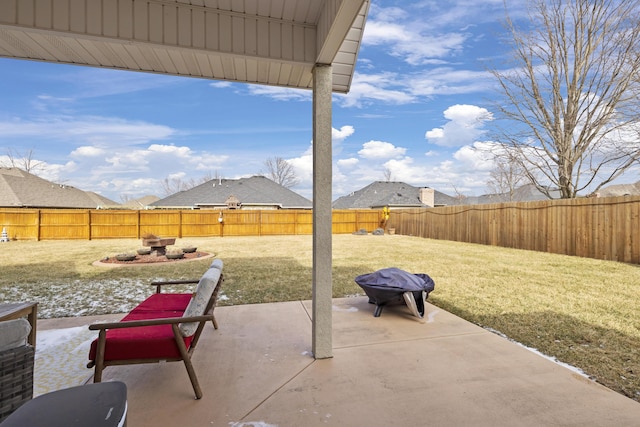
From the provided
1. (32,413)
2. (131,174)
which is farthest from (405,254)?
(131,174)

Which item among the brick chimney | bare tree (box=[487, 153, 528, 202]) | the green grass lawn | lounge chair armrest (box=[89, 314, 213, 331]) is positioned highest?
bare tree (box=[487, 153, 528, 202])

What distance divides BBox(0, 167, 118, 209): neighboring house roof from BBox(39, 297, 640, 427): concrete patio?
2680 cm

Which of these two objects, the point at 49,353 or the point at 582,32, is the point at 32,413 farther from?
the point at 582,32

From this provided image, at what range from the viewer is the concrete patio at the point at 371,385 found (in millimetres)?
1974

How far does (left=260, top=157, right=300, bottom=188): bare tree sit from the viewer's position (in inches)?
1454

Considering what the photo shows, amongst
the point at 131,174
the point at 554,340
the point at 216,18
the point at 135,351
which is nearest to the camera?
the point at 135,351

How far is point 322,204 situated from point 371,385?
4.82ft

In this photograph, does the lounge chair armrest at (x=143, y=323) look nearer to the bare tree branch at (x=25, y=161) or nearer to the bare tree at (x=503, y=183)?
the bare tree at (x=503, y=183)

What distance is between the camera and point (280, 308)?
170 inches

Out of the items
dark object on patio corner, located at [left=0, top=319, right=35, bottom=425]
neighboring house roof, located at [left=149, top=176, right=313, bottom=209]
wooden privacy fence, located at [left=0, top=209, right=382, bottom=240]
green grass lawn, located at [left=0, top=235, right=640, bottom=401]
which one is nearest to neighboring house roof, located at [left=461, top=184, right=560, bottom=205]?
wooden privacy fence, located at [left=0, top=209, right=382, bottom=240]

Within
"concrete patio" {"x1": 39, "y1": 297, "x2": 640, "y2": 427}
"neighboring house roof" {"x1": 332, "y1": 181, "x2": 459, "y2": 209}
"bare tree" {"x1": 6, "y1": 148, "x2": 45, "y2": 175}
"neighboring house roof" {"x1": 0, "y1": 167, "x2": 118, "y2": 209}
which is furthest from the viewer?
"neighboring house roof" {"x1": 332, "y1": 181, "x2": 459, "y2": 209}

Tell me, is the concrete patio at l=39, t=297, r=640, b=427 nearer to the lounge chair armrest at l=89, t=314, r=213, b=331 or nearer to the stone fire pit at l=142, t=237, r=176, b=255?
the lounge chair armrest at l=89, t=314, r=213, b=331

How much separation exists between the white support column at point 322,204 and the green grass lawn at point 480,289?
217 cm

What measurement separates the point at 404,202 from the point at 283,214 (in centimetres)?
1553
